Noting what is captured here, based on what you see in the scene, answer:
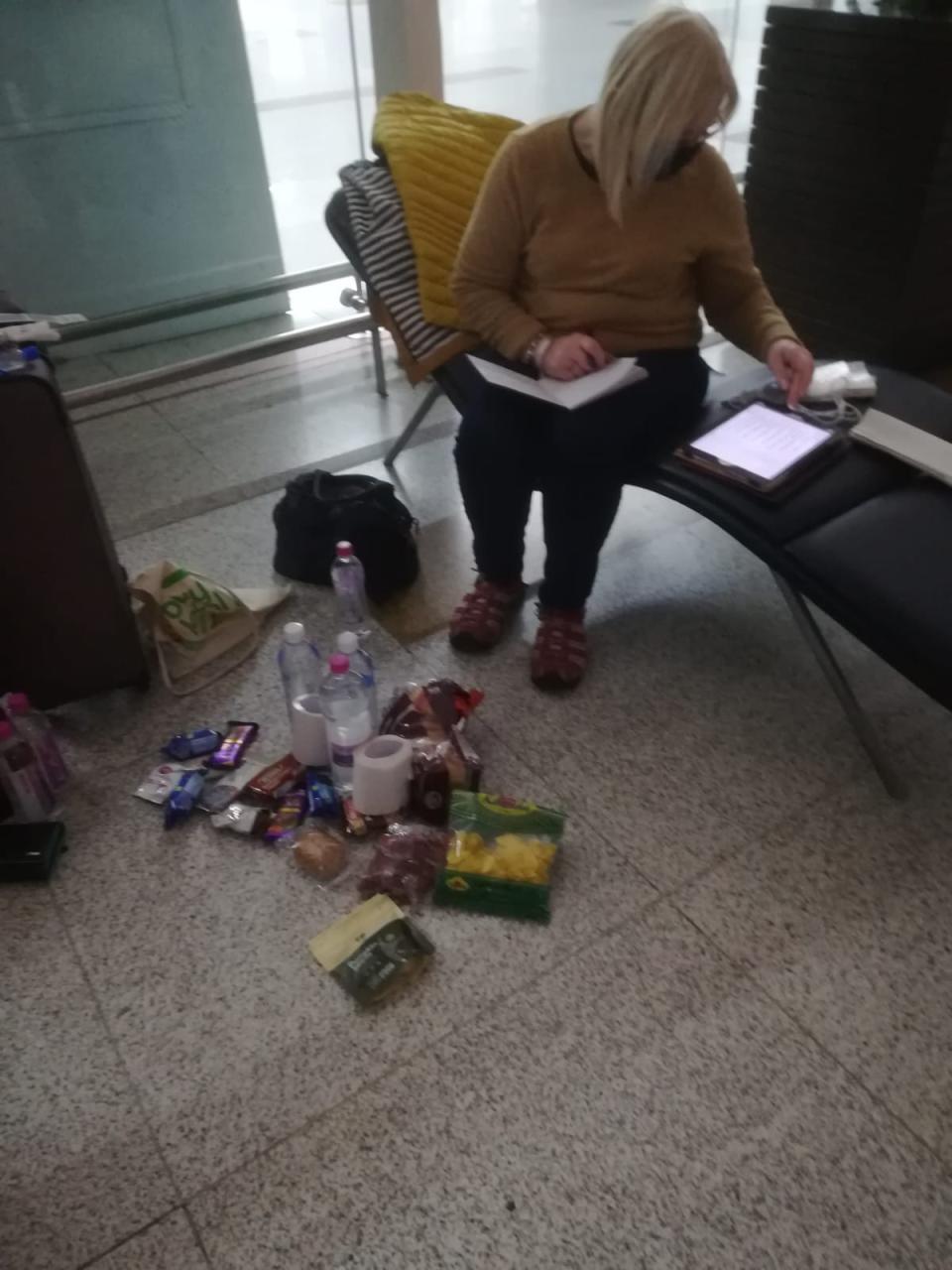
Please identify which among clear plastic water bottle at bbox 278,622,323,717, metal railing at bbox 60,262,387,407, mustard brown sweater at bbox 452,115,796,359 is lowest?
clear plastic water bottle at bbox 278,622,323,717

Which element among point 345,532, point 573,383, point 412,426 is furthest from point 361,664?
point 412,426

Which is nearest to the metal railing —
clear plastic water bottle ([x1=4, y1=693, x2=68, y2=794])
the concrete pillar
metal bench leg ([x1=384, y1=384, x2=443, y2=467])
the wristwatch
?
metal bench leg ([x1=384, y1=384, x2=443, y2=467])

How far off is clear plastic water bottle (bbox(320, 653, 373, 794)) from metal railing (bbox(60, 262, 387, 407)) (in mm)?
1180

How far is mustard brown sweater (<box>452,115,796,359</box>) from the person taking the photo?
1.48m

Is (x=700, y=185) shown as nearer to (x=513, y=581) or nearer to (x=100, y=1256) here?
(x=513, y=581)

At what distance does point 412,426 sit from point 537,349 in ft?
2.08

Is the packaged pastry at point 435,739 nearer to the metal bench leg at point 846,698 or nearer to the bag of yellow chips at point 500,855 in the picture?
the bag of yellow chips at point 500,855

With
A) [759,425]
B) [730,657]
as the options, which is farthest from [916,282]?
[730,657]

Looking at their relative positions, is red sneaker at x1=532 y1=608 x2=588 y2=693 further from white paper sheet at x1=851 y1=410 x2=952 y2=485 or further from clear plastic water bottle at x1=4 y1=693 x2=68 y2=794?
clear plastic water bottle at x1=4 y1=693 x2=68 y2=794

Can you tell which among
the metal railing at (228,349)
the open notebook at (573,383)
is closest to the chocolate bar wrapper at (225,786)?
the open notebook at (573,383)

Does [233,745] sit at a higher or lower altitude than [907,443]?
lower

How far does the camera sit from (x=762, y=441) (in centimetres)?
155

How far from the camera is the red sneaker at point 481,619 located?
170 centimetres

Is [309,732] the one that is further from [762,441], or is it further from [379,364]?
[379,364]
